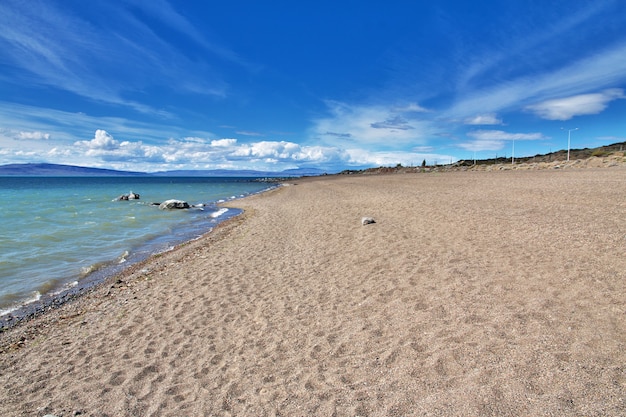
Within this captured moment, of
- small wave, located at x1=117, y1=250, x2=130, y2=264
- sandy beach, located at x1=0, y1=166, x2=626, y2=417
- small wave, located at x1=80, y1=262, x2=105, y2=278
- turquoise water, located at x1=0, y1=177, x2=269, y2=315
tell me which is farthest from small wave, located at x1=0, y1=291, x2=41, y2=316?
small wave, located at x1=117, y1=250, x2=130, y2=264

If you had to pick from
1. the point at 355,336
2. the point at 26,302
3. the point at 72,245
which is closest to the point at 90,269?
the point at 26,302

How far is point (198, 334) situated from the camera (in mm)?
5898

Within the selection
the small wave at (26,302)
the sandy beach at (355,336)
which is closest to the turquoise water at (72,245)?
the small wave at (26,302)

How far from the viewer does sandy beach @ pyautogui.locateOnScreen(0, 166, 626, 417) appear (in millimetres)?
3910

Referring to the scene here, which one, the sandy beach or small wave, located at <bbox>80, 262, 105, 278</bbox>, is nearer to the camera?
the sandy beach

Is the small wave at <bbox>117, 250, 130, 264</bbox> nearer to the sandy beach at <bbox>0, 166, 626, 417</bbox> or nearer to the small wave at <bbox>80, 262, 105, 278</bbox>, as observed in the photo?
the small wave at <bbox>80, 262, 105, 278</bbox>

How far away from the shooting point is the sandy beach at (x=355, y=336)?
12.8ft

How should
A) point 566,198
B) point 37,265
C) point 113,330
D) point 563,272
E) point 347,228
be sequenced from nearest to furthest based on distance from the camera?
point 113,330 → point 563,272 → point 37,265 → point 347,228 → point 566,198

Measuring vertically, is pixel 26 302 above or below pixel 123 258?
below

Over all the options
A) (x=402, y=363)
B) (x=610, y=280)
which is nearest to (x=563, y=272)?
(x=610, y=280)

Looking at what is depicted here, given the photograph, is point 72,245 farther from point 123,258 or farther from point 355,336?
point 355,336

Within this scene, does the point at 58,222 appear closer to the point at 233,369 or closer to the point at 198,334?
the point at 198,334

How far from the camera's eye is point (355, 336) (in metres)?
5.36

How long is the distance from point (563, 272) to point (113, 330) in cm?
910
